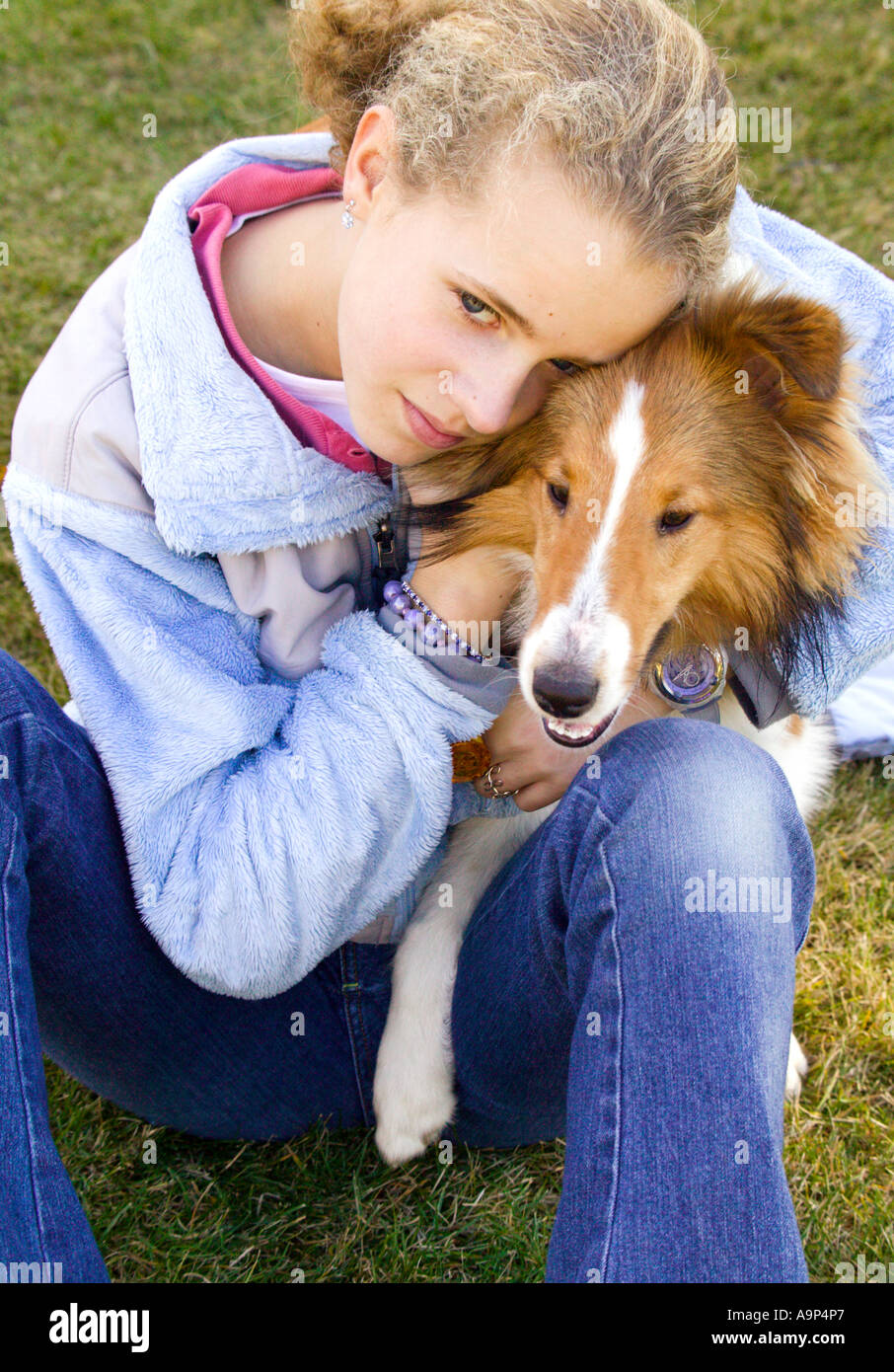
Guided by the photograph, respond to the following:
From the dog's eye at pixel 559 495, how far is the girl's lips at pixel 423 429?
0.23 m

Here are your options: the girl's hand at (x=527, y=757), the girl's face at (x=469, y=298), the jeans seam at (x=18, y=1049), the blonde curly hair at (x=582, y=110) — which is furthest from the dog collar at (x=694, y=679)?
the jeans seam at (x=18, y=1049)

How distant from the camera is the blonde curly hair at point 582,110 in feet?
5.59

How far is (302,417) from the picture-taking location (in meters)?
2.07

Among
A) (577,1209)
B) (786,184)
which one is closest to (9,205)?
(786,184)

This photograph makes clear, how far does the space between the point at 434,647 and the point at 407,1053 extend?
0.75 m

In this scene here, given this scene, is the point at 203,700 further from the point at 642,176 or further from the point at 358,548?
the point at 642,176

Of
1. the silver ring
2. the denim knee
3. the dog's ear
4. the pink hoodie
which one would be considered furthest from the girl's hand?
the dog's ear

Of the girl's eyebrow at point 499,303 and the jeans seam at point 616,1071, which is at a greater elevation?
the girl's eyebrow at point 499,303

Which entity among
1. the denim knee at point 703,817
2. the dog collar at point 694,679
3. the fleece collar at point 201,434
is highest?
the fleece collar at point 201,434

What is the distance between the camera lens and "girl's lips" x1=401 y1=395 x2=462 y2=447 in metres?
1.92

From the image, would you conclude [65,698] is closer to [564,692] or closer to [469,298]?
[564,692]

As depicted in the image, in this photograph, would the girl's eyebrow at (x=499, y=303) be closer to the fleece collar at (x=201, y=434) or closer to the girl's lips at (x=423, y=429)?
the girl's lips at (x=423, y=429)

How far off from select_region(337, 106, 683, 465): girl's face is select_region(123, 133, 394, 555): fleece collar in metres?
0.15

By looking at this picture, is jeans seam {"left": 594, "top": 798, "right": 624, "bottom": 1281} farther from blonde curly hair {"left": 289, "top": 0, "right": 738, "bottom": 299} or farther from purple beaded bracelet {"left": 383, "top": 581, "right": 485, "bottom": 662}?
blonde curly hair {"left": 289, "top": 0, "right": 738, "bottom": 299}
